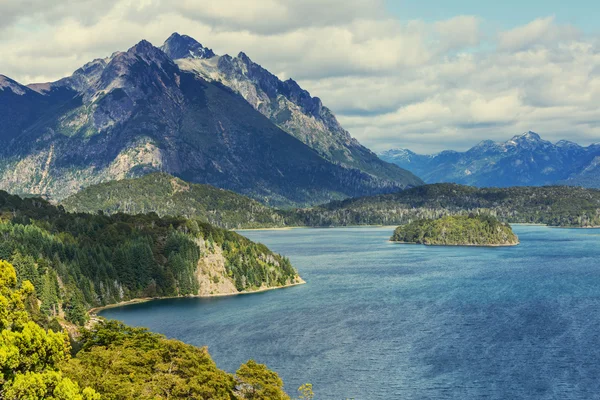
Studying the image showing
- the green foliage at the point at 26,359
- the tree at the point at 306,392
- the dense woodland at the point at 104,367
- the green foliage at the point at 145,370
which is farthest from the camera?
the tree at the point at 306,392

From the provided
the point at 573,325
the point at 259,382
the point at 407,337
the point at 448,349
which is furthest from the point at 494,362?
the point at 259,382

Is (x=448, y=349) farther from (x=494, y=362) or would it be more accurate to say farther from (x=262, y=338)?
(x=262, y=338)

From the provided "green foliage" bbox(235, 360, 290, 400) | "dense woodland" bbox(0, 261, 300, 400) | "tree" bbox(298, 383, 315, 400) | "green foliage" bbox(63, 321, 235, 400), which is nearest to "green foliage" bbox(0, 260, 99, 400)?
"dense woodland" bbox(0, 261, 300, 400)

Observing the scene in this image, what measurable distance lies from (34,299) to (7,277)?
4681 inches

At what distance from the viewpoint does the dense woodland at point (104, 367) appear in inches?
2146

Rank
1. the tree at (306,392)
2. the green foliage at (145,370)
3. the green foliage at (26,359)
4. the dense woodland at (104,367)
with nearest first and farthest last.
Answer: the green foliage at (26,359) → the dense woodland at (104,367) → the green foliage at (145,370) → the tree at (306,392)

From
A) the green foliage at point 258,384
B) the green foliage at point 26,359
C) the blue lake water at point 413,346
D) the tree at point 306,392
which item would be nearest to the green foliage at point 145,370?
the green foliage at point 258,384

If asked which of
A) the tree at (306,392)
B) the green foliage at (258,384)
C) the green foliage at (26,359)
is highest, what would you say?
the green foliage at (26,359)

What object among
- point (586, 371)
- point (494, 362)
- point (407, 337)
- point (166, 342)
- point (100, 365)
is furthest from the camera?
point (407, 337)

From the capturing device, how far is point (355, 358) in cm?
13838

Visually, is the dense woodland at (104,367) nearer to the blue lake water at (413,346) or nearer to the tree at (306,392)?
the tree at (306,392)

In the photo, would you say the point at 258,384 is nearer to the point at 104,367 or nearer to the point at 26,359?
the point at 104,367

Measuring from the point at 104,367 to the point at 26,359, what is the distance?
30037 millimetres

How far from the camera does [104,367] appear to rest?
84.7 metres
